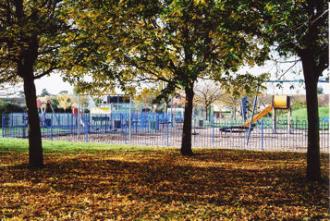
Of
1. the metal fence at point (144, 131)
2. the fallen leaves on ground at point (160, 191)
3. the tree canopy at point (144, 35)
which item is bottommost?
the fallen leaves on ground at point (160, 191)

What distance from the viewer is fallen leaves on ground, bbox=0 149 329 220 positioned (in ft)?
23.6

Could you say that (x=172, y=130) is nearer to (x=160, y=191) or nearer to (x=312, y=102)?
(x=312, y=102)

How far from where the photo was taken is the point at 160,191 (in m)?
9.15

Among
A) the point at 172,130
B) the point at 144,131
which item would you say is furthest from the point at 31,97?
the point at 144,131

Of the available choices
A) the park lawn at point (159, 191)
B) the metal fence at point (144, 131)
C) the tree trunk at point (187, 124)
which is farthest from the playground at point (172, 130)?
the park lawn at point (159, 191)

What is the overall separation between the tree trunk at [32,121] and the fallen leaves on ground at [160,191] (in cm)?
56

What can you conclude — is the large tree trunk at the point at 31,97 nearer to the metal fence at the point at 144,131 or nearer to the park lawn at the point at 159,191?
the park lawn at the point at 159,191

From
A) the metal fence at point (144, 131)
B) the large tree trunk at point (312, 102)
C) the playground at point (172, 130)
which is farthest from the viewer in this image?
the metal fence at point (144, 131)

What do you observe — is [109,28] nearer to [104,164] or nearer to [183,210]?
[104,164]

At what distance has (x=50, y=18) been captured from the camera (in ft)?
39.5

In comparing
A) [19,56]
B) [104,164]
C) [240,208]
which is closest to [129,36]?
[19,56]

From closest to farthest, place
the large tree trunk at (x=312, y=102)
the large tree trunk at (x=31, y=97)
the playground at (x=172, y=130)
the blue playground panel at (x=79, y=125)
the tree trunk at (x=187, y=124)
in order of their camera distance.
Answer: the large tree trunk at (x=312, y=102), the large tree trunk at (x=31, y=97), the tree trunk at (x=187, y=124), the playground at (x=172, y=130), the blue playground panel at (x=79, y=125)

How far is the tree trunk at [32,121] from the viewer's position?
1261 centimetres

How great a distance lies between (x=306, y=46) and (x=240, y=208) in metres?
4.29
